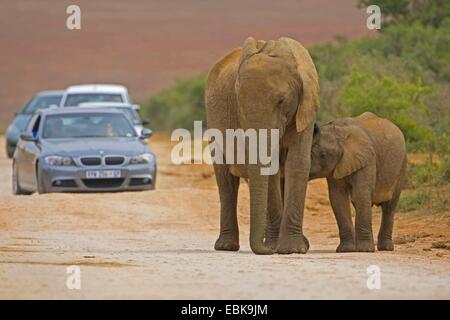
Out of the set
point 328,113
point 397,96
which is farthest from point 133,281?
point 328,113

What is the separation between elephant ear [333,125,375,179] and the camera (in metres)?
15.8

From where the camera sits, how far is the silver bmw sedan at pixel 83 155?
22438mm

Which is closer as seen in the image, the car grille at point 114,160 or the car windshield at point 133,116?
the car grille at point 114,160

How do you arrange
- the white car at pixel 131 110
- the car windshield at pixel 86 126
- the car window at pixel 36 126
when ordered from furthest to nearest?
the white car at pixel 131 110 → the car window at pixel 36 126 → the car windshield at pixel 86 126

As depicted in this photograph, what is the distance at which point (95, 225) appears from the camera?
19.5m

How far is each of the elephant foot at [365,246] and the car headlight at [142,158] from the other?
7.60 meters

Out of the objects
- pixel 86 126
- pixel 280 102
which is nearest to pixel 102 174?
pixel 86 126

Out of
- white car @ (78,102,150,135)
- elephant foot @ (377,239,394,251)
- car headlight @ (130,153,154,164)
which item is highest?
elephant foot @ (377,239,394,251)

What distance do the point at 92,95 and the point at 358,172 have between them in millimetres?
18176

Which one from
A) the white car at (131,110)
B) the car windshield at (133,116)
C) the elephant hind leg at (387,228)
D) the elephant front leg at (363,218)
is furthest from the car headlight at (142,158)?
the elephant front leg at (363,218)

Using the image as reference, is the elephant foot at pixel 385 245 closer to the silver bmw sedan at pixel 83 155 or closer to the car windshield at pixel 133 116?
the silver bmw sedan at pixel 83 155

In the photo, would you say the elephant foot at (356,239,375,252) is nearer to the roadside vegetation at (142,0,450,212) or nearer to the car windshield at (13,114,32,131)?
the roadside vegetation at (142,0,450,212)

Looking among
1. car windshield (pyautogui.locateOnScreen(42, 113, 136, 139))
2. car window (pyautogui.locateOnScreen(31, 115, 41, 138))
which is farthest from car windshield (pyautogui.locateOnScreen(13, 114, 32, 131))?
car windshield (pyautogui.locateOnScreen(42, 113, 136, 139))

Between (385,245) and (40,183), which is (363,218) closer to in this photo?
(385,245)
